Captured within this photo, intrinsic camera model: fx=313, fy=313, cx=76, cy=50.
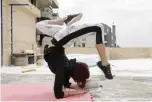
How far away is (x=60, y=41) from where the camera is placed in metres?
3.33

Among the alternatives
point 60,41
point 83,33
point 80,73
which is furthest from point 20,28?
point 83,33

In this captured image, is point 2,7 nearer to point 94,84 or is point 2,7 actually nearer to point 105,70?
point 94,84

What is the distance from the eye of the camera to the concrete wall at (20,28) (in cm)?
959

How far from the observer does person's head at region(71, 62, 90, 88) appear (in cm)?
362

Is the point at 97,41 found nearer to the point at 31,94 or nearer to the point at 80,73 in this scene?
A: the point at 80,73

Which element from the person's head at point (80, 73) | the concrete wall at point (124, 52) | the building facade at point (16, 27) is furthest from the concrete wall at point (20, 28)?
the person's head at point (80, 73)

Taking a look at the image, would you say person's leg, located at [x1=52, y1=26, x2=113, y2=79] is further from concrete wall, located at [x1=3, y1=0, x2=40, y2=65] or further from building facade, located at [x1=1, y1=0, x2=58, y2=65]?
concrete wall, located at [x1=3, y1=0, x2=40, y2=65]

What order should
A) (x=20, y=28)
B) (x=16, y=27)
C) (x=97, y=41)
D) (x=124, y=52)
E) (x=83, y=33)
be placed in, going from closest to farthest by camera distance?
(x=97, y=41) < (x=83, y=33) < (x=16, y=27) < (x=20, y=28) < (x=124, y=52)

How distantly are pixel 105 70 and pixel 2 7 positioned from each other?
6856 millimetres

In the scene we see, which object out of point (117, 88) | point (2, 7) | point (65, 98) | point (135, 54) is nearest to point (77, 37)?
point (65, 98)

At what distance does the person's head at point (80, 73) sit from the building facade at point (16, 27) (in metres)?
5.79

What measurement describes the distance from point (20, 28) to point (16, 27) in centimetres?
65

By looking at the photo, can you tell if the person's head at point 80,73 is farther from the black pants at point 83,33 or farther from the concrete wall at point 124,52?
the concrete wall at point 124,52

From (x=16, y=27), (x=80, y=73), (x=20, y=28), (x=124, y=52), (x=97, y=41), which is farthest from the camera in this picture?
(x=124, y=52)
